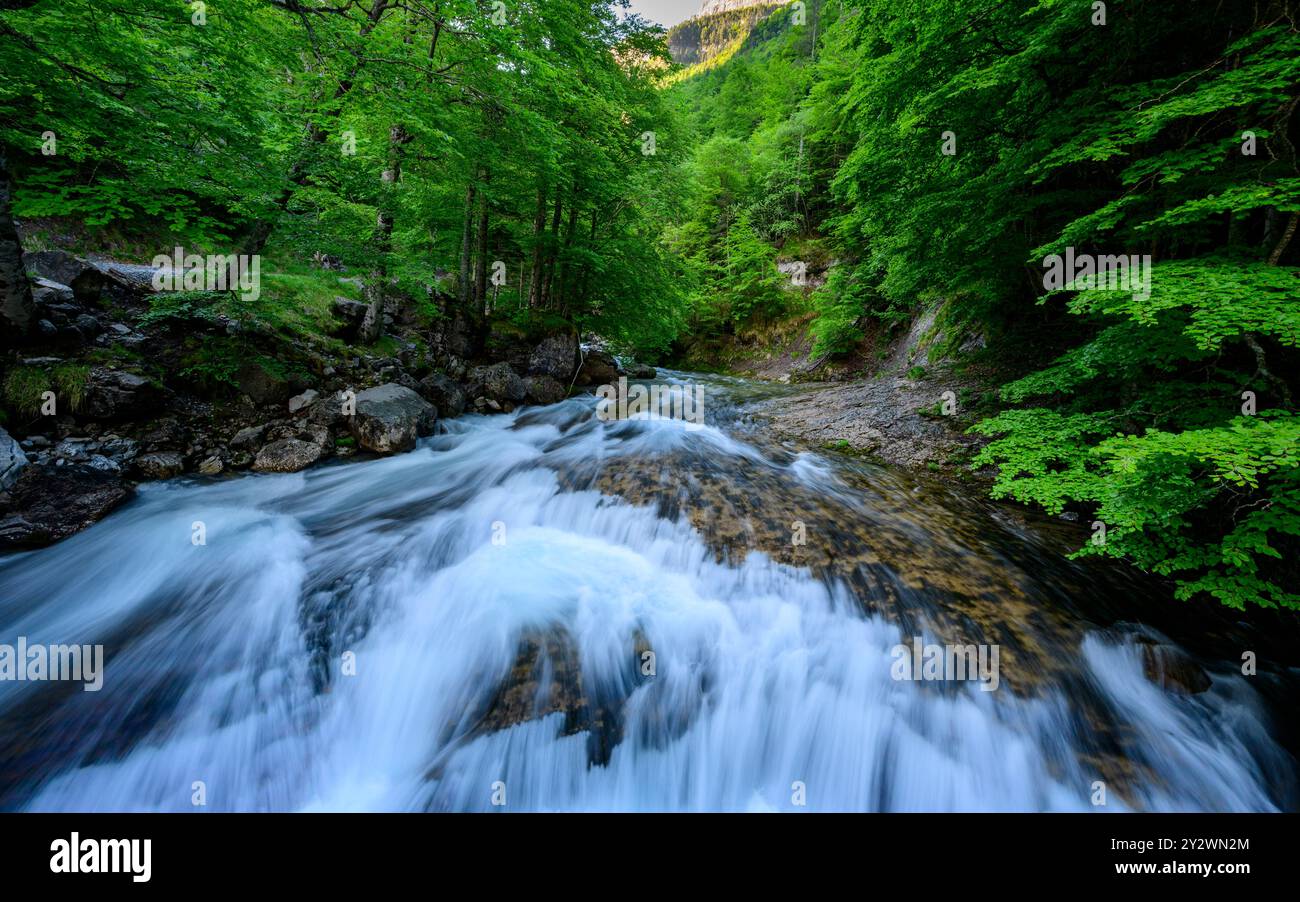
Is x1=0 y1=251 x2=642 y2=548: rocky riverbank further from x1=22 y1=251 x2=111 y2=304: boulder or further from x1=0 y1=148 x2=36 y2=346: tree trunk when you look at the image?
x1=0 y1=148 x2=36 y2=346: tree trunk

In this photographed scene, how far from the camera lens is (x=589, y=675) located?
343 centimetres

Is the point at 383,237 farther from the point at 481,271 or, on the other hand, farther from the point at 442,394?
the point at 481,271

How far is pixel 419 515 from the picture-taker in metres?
Result: 5.71

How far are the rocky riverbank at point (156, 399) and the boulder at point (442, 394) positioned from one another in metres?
0.03

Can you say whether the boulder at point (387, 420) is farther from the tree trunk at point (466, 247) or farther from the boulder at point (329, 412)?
the tree trunk at point (466, 247)

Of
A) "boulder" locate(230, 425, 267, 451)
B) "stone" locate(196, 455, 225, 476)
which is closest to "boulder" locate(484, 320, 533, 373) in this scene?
"boulder" locate(230, 425, 267, 451)

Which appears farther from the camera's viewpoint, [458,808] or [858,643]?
[858,643]

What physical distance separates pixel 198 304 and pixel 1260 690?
1289 cm

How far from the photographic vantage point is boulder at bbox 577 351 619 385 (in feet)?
45.3

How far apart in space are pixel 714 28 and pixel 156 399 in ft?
546

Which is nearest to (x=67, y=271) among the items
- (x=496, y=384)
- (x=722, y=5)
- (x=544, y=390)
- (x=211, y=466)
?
(x=211, y=466)
